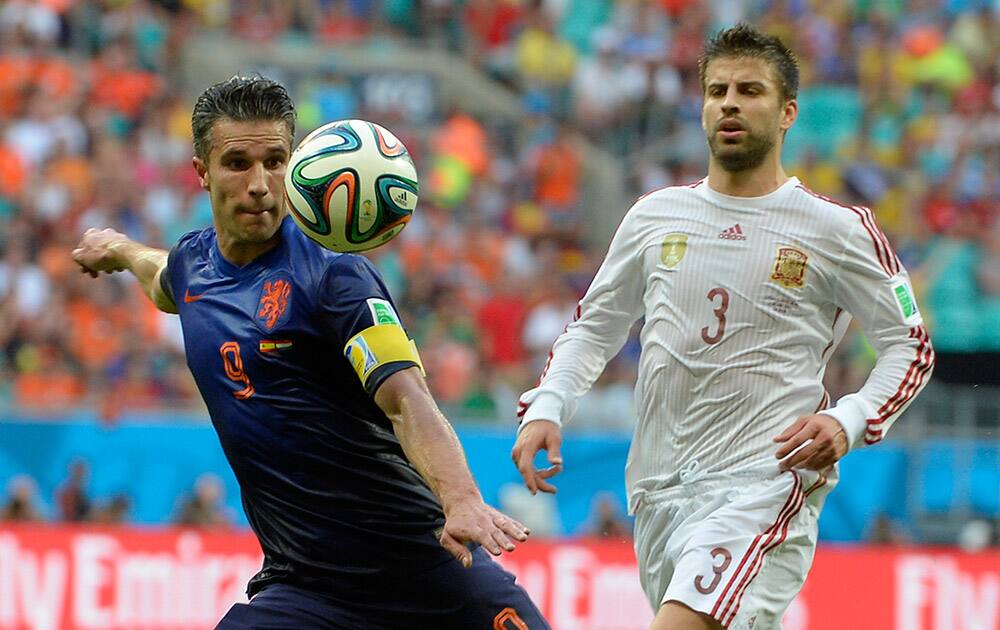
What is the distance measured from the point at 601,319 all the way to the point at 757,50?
1.06 meters

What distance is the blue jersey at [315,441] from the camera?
536 cm

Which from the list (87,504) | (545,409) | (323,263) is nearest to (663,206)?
(545,409)

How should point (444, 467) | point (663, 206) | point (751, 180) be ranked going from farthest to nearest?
1. point (663, 206)
2. point (751, 180)
3. point (444, 467)

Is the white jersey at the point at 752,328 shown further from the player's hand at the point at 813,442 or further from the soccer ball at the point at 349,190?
the soccer ball at the point at 349,190

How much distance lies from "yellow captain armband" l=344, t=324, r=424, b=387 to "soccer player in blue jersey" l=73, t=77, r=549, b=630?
44mm

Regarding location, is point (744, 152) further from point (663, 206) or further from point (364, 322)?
point (364, 322)

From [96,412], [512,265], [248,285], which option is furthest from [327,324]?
[512,265]

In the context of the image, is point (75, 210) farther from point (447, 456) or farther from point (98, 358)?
point (447, 456)

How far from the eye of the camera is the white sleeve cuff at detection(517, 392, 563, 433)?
19.3 ft

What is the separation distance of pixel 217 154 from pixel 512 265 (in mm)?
11232

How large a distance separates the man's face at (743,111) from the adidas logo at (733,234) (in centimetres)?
20

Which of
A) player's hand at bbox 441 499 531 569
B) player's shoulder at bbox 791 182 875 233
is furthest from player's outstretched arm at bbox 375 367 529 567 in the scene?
player's shoulder at bbox 791 182 875 233

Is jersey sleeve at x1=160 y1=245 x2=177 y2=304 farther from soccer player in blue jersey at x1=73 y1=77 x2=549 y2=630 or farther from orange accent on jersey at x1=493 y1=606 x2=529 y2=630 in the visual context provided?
orange accent on jersey at x1=493 y1=606 x2=529 y2=630

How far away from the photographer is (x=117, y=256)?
22.3 feet
